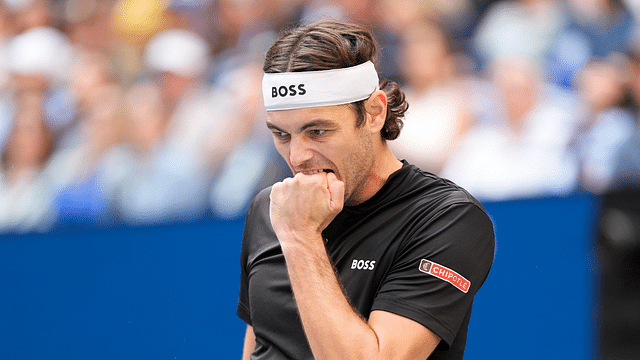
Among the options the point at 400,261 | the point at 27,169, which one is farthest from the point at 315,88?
the point at 27,169

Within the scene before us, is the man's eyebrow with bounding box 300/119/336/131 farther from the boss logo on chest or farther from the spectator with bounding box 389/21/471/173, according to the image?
the spectator with bounding box 389/21/471/173

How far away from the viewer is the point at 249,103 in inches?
221

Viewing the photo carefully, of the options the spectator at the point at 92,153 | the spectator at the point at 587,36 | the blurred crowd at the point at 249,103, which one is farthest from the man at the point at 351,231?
the spectator at the point at 92,153

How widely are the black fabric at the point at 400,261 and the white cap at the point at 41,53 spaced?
4938 millimetres

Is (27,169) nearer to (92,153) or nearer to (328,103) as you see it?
(92,153)

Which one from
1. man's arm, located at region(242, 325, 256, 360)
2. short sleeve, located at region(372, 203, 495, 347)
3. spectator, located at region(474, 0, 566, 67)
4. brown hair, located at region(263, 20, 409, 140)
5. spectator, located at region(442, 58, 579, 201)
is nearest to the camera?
short sleeve, located at region(372, 203, 495, 347)

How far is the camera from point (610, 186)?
170 inches

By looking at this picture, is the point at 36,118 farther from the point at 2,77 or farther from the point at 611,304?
the point at 611,304

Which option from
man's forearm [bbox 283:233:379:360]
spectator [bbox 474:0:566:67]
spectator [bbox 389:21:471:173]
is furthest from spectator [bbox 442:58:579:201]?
man's forearm [bbox 283:233:379:360]

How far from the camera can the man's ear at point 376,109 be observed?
2.41 metres

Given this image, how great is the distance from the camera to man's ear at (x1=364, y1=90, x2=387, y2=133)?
2.41 m

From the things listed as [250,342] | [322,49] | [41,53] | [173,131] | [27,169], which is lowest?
[27,169]

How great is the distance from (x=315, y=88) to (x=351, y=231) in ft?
1.65

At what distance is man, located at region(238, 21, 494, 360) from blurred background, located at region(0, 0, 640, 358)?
1881 mm
